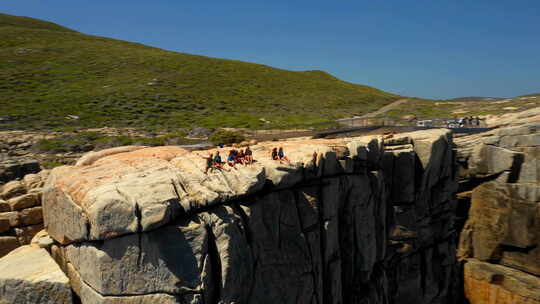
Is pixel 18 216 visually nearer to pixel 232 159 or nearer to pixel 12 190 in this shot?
pixel 12 190

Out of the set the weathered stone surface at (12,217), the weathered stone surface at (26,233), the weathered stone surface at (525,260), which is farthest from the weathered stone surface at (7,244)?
the weathered stone surface at (525,260)

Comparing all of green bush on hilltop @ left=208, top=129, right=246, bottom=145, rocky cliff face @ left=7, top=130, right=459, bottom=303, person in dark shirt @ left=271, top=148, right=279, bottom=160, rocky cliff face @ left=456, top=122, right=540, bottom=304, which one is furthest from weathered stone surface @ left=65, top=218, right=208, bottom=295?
rocky cliff face @ left=456, top=122, right=540, bottom=304

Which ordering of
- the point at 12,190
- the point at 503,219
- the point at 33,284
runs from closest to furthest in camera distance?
the point at 33,284 < the point at 12,190 < the point at 503,219

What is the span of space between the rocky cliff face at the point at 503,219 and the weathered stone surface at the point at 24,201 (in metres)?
34.9

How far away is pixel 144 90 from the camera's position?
8512cm

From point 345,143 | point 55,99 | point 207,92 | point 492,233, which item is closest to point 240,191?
point 345,143

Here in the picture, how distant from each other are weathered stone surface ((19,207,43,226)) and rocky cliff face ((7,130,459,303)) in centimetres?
402

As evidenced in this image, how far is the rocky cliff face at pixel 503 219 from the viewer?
2719 cm

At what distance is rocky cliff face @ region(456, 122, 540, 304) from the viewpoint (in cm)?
2719

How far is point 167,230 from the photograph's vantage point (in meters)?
12.8

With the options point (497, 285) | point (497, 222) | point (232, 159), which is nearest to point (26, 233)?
point (232, 159)

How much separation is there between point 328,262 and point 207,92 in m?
83.0

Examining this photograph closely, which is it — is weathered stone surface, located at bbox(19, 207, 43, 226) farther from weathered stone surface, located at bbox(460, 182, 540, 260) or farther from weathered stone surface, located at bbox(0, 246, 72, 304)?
weathered stone surface, located at bbox(460, 182, 540, 260)

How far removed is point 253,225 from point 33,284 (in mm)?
9013
